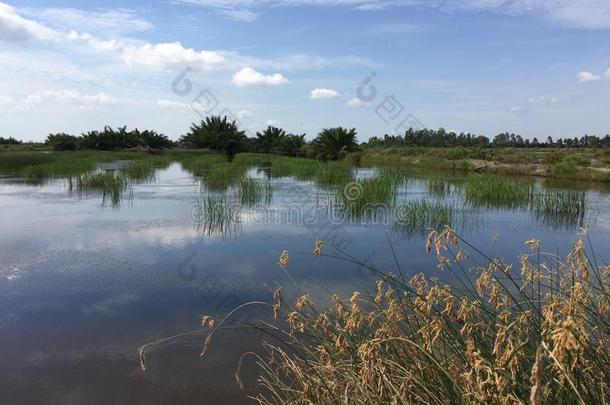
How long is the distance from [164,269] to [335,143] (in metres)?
31.5

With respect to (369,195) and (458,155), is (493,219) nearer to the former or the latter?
(369,195)

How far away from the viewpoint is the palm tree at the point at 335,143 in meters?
37.2

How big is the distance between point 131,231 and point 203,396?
601 cm

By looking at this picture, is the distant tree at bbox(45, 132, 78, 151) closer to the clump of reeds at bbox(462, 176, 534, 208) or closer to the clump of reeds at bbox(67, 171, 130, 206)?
the clump of reeds at bbox(67, 171, 130, 206)

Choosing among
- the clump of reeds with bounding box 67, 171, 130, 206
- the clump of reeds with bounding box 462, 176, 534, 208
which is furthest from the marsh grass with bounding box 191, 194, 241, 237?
the clump of reeds with bounding box 462, 176, 534, 208

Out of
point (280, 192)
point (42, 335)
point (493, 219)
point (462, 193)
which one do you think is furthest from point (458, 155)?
point (42, 335)

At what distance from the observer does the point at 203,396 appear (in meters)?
3.41

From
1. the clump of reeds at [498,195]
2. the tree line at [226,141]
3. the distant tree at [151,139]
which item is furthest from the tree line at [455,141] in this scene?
the clump of reeds at [498,195]

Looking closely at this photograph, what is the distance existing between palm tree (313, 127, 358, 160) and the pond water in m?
24.0

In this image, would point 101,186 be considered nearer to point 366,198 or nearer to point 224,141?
point 366,198

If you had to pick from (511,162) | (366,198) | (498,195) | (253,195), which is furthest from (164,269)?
(511,162)

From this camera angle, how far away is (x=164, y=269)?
6426 mm

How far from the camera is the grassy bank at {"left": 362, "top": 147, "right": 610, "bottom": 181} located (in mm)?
22562

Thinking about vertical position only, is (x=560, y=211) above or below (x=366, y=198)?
below
